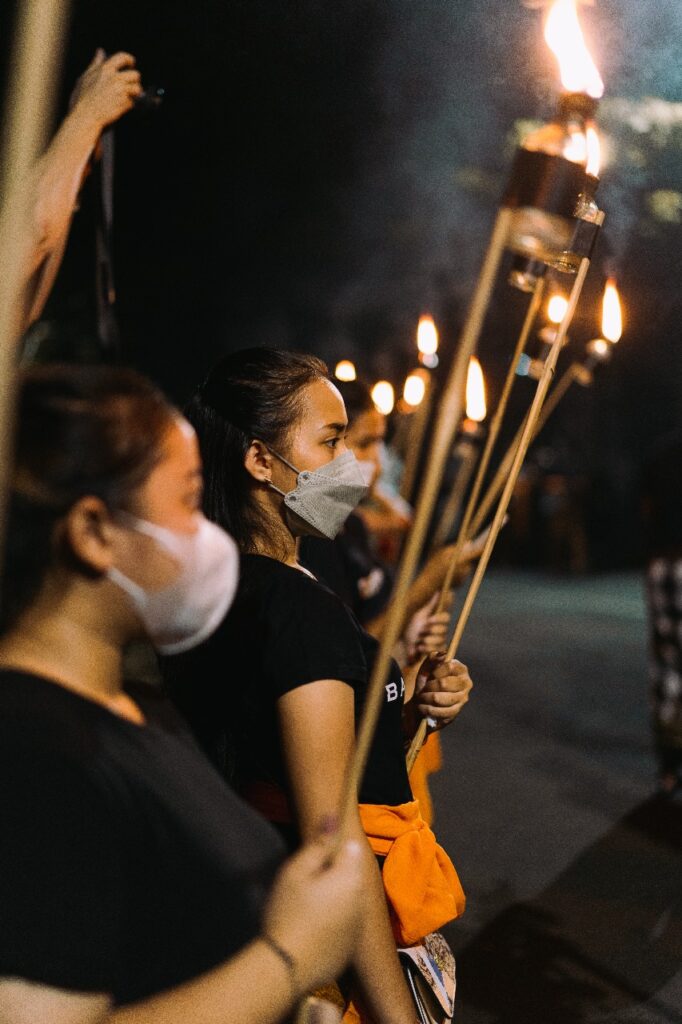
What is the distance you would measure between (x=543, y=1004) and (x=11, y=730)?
2.85 meters

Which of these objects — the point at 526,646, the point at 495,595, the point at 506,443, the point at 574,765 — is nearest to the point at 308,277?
the point at 506,443

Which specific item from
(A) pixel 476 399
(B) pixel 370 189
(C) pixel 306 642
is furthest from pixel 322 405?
(B) pixel 370 189

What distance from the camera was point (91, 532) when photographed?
3.77ft

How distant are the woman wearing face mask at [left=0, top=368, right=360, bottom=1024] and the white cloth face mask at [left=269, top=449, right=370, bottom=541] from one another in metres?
0.72

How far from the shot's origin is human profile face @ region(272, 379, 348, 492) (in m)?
1.97

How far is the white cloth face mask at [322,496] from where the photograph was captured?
196 centimetres

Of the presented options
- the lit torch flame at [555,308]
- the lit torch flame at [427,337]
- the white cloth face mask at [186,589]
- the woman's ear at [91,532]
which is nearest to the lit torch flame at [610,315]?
the lit torch flame at [555,308]

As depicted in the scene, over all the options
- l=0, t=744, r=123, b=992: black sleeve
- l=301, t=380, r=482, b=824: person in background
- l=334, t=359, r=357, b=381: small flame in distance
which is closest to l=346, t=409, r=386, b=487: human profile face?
l=301, t=380, r=482, b=824: person in background

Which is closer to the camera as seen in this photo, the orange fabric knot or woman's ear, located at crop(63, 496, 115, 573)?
woman's ear, located at crop(63, 496, 115, 573)

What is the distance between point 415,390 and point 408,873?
13.8ft

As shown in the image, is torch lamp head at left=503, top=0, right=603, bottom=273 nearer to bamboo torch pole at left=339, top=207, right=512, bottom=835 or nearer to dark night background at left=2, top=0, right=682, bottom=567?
bamboo torch pole at left=339, top=207, right=512, bottom=835

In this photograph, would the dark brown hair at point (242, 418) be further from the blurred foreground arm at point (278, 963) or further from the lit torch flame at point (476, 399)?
the lit torch flame at point (476, 399)

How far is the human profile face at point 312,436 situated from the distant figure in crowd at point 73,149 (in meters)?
0.66

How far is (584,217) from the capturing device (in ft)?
5.57
